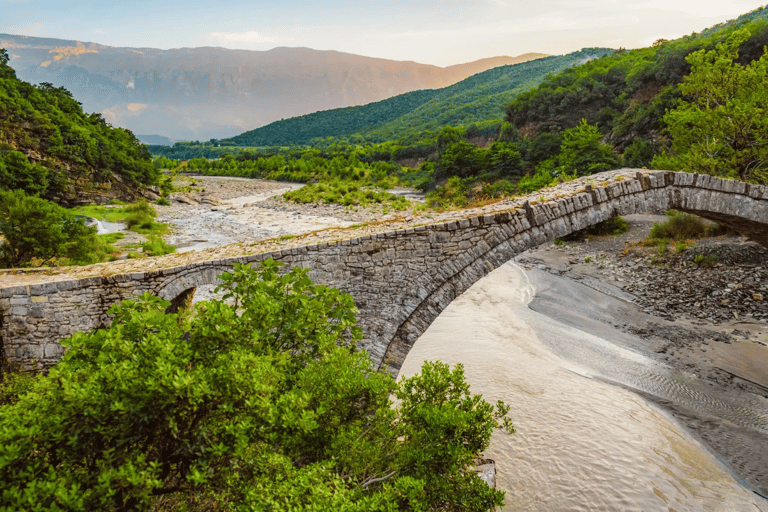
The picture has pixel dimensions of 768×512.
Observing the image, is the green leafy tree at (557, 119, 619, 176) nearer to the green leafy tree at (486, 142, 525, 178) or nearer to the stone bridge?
the green leafy tree at (486, 142, 525, 178)

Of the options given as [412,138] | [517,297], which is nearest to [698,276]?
→ [517,297]

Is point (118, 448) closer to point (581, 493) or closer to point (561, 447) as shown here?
point (581, 493)

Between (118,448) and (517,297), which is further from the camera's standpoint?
(517,297)

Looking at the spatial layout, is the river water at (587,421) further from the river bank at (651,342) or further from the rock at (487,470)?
the rock at (487,470)

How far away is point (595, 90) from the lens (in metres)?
35.1

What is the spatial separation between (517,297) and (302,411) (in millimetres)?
11773

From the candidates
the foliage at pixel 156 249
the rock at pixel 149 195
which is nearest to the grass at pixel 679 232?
the foliage at pixel 156 249

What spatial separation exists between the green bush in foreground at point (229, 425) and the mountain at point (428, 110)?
6326 centimetres

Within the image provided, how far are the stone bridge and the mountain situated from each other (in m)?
57.1

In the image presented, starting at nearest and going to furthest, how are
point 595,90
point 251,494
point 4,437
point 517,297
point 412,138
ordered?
point 4,437 → point 251,494 → point 517,297 → point 595,90 → point 412,138

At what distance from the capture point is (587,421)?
25.3 feet

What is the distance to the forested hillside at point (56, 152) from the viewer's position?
21.4 m

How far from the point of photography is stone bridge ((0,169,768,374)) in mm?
5840

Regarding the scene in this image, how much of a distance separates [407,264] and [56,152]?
2669 cm
